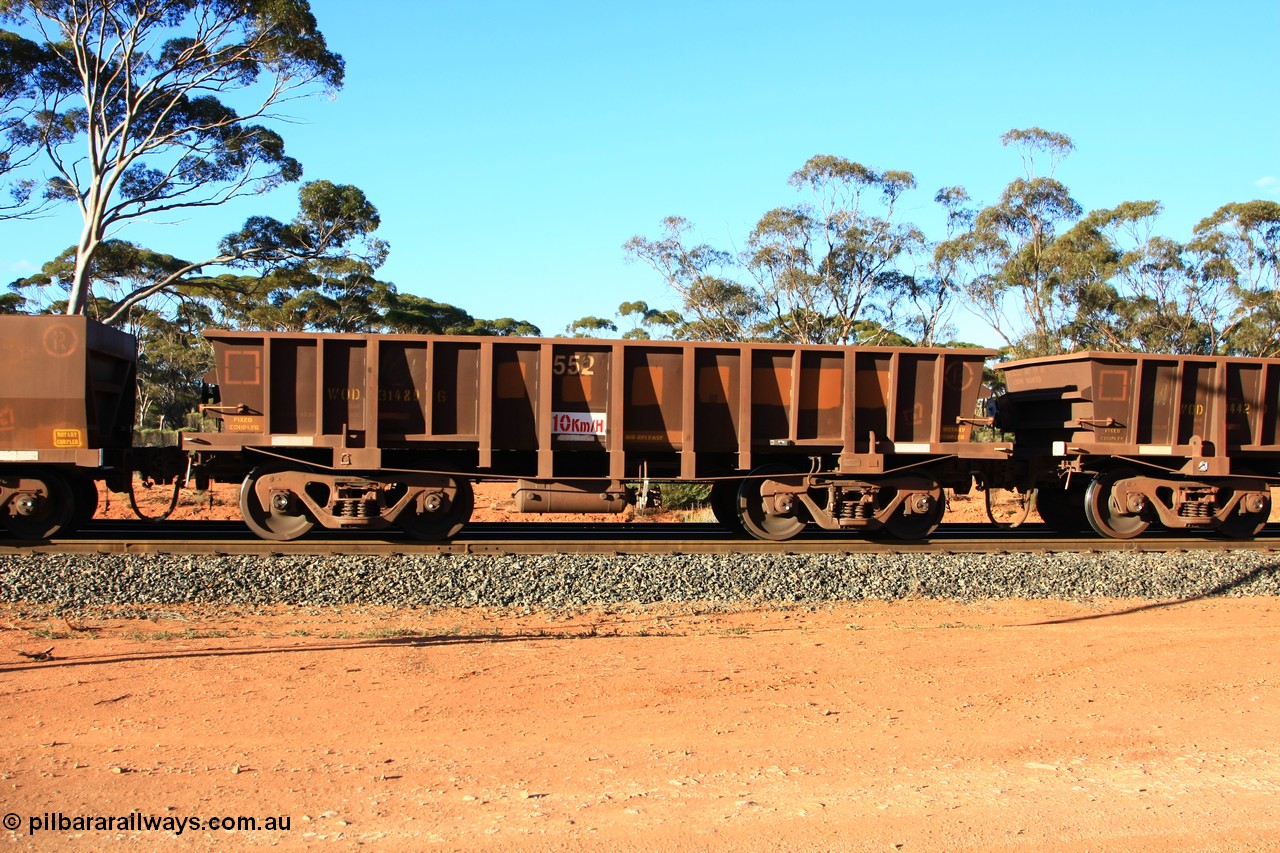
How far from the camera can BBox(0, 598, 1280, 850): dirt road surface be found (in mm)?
4418

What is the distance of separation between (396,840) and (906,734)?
3.19 metres

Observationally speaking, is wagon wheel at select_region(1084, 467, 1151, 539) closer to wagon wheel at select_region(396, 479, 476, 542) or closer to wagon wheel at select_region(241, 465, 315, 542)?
wagon wheel at select_region(396, 479, 476, 542)

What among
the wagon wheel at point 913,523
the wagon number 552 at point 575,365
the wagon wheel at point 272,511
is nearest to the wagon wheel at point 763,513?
the wagon wheel at point 913,523

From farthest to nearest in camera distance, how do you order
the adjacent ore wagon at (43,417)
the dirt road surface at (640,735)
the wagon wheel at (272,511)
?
1. the wagon wheel at (272,511)
2. the adjacent ore wagon at (43,417)
3. the dirt road surface at (640,735)

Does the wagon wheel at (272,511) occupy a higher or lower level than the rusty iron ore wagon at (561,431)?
lower

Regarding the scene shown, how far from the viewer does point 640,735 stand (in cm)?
574

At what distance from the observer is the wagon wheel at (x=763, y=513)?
12.0 meters

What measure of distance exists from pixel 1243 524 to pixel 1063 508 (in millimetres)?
2365

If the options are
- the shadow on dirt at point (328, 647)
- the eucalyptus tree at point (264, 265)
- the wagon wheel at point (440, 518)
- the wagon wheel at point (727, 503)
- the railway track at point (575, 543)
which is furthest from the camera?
the eucalyptus tree at point (264, 265)

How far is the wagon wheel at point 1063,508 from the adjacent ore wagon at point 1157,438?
A: 14 cm

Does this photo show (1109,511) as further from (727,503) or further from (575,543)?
(575,543)

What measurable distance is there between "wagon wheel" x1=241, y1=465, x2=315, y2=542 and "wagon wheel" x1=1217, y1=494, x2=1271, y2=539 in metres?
12.5

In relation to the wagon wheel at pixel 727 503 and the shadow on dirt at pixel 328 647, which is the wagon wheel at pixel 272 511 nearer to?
the shadow on dirt at pixel 328 647

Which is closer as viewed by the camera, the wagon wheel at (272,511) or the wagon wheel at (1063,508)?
the wagon wheel at (272,511)
